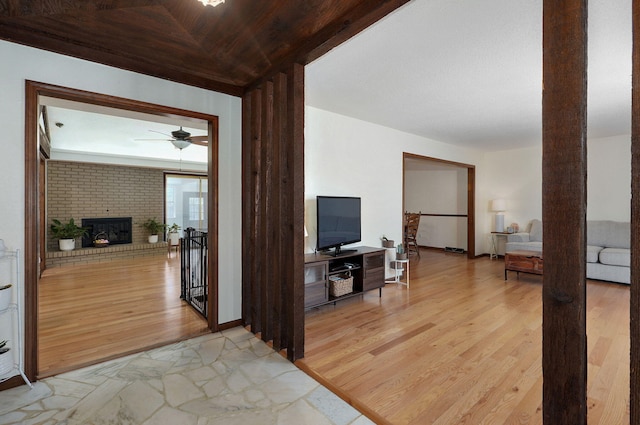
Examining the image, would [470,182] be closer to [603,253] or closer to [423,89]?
[603,253]

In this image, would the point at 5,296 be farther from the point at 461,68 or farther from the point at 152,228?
the point at 152,228

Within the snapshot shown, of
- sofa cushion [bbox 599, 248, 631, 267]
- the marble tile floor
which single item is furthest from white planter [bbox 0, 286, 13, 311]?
sofa cushion [bbox 599, 248, 631, 267]

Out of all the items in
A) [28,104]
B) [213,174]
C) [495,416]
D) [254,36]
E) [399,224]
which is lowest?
[495,416]

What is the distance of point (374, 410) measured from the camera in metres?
1.79

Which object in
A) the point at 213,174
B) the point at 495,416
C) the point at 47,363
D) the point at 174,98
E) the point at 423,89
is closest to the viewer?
the point at 495,416

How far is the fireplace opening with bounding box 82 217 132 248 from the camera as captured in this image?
22.2ft

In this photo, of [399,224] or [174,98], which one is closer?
[174,98]

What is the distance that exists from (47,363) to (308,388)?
198 centimetres

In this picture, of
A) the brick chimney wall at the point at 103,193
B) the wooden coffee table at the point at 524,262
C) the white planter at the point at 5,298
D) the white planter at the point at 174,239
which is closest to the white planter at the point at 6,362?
the white planter at the point at 5,298

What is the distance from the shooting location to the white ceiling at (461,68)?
200 cm

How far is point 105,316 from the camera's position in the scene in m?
3.24

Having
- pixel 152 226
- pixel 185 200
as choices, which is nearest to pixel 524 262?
pixel 152 226

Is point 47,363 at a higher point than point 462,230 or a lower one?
lower

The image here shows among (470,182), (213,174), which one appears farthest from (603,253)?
(213,174)
